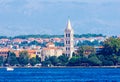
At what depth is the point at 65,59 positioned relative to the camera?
196375 millimetres

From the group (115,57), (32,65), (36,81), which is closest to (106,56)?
(115,57)

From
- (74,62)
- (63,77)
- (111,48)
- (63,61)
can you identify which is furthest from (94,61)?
(63,77)

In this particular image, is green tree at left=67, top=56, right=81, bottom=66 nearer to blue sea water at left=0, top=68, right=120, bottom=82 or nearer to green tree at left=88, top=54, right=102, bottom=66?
green tree at left=88, top=54, right=102, bottom=66

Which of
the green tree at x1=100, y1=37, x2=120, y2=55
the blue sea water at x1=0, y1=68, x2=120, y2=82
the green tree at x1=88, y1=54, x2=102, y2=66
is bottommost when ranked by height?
the blue sea water at x1=0, y1=68, x2=120, y2=82

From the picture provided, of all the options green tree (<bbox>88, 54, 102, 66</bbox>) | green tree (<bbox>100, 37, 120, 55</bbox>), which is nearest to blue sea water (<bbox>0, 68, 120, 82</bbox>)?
green tree (<bbox>88, 54, 102, 66</bbox>)

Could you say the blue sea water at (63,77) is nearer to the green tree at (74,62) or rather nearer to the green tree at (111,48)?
the green tree at (74,62)

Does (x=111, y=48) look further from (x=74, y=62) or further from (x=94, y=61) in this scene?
(x=94, y=61)

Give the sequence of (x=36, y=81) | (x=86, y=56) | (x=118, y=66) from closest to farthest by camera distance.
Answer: (x=36, y=81) < (x=118, y=66) < (x=86, y=56)

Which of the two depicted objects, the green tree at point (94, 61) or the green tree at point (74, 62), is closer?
the green tree at point (94, 61)

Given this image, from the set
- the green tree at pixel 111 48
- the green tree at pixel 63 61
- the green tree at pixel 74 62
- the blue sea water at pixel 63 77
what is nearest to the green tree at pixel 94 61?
the green tree at pixel 74 62

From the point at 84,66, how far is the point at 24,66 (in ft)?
67.4

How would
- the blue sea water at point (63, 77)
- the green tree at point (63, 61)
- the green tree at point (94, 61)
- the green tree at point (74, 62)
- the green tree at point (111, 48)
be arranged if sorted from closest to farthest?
1. the blue sea water at point (63, 77)
2. the green tree at point (94, 61)
3. the green tree at point (74, 62)
4. the green tree at point (111, 48)
5. the green tree at point (63, 61)

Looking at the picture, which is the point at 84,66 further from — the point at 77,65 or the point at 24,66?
the point at 24,66

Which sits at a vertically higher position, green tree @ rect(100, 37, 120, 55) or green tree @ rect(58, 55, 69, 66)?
green tree @ rect(100, 37, 120, 55)
